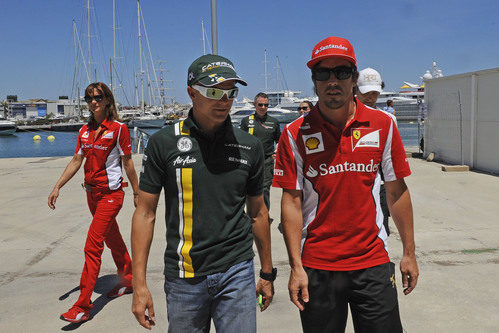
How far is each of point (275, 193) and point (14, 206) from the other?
543 centimetres

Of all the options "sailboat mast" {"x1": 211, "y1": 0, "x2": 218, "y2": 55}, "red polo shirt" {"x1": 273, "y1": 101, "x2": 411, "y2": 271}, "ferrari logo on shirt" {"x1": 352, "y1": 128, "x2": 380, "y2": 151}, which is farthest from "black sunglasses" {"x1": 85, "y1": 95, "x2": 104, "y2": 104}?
"sailboat mast" {"x1": 211, "y1": 0, "x2": 218, "y2": 55}

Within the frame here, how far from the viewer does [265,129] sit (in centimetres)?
661

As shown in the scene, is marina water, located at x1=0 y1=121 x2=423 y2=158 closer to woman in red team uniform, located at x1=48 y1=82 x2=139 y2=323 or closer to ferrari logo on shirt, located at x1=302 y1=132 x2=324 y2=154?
woman in red team uniform, located at x1=48 y1=82 x2=139 y2=323

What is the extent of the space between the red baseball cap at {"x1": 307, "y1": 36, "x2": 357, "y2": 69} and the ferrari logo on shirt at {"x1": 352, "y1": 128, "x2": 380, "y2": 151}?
371mm

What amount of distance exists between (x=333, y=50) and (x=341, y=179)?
0.68m

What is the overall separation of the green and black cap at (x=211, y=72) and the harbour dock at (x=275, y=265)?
2.26 m

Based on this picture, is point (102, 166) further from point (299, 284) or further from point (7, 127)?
point (7, 127)

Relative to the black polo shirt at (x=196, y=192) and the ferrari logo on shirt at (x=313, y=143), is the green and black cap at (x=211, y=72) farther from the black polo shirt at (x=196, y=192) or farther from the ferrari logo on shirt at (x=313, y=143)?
the ferrari logo on shirt at (x=313, y=143)

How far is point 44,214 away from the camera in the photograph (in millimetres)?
7996

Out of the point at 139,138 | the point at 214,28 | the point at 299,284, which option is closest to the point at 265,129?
the point at 214,28

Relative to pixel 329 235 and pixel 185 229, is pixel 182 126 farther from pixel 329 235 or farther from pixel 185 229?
pixel 329 235

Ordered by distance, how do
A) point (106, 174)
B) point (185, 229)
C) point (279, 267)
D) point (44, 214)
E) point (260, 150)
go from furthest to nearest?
point (44, 214) → point (279, 267) → point (106, 174) → point (260, 150) → point (185, 229)

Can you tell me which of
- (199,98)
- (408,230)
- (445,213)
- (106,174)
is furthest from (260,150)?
(445,213)

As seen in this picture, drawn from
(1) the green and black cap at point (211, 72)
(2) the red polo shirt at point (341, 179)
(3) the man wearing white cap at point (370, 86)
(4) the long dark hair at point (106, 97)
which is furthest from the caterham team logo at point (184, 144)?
(3) the man wearing white cap at point (370, 86)
